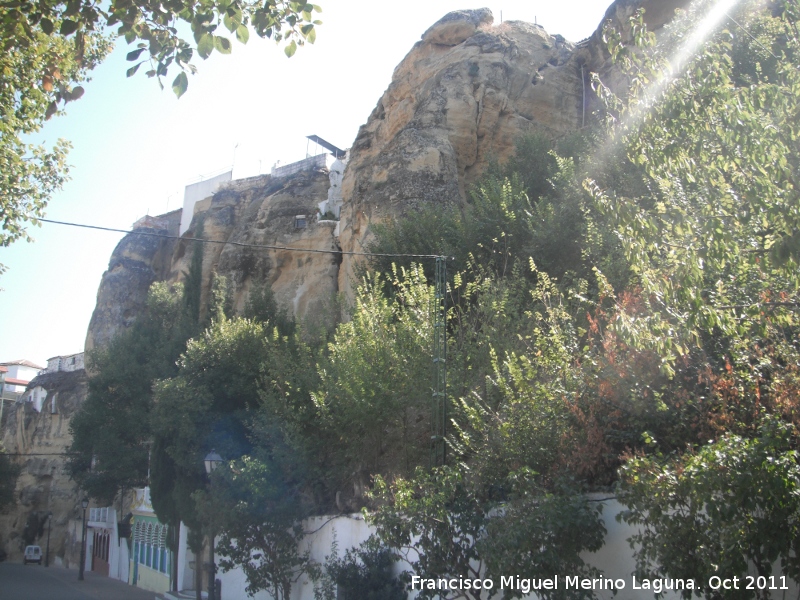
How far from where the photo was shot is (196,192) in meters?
38.5

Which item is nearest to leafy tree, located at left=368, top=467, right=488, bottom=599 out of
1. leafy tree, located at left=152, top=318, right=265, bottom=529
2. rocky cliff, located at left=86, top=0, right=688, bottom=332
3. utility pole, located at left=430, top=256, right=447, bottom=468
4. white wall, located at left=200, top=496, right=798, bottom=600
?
white wall, located at left=200, top=496, right=798, bottom=600

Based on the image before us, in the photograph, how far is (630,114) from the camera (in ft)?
25.3

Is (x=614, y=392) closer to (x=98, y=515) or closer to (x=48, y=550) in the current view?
(x=98, y=515)

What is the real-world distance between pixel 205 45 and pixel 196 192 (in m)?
32.7

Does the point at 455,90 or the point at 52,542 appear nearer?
the point at 455,90

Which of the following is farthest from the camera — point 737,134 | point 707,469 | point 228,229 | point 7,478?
point 7,478

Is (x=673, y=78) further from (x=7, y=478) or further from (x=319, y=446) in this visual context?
(x=7, y=478)

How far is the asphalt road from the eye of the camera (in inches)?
935

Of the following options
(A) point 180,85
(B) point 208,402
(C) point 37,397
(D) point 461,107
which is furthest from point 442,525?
(C) point 37,397

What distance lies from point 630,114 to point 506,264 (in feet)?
25.5

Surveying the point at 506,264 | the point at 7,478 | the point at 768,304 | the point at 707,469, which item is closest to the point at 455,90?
the point at 506,264

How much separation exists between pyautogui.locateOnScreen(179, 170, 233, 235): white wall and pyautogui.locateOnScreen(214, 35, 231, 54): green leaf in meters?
30.9

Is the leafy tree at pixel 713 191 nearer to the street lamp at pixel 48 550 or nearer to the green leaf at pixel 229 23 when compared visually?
the green leaf at pixel 229 23

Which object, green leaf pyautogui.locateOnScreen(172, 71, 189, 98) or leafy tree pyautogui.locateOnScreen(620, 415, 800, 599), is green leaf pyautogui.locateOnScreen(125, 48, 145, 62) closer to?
green leaf pyautogui.locateOnScreen(172, 71, 189, 98)
